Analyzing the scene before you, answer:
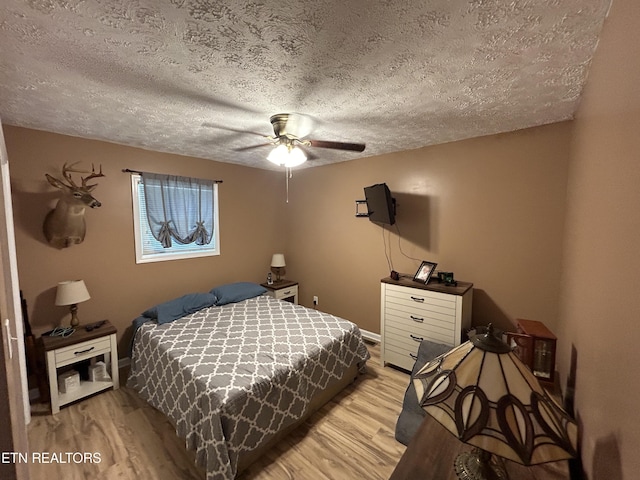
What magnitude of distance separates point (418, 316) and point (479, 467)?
1.84 metres

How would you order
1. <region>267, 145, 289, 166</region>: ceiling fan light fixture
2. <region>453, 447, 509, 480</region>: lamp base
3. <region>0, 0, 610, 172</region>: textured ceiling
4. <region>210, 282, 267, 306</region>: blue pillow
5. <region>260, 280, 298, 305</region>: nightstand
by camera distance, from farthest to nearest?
<region>260, 280, 298, 305</region>: nightstand, <region>210, 282, 267, 306</region>: blue pillow, <region>267, 145, 289, 166</region>: ceiling fan light fixture, <region>0, 0, 610, 172</region>: textured ceiling, <region>453, 447, 509, 480</region>: lamp base

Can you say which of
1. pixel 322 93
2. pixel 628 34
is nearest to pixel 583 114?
pixel 628 34

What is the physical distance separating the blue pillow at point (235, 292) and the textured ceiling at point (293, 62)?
2.01 m

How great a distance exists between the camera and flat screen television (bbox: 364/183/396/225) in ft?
9.34

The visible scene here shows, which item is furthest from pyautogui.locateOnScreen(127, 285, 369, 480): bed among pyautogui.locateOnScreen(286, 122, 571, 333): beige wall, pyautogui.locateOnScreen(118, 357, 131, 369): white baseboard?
pyautogui.locateOnScreen(286, 122, 571, 333): beige wall

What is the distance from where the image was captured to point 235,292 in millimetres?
3373

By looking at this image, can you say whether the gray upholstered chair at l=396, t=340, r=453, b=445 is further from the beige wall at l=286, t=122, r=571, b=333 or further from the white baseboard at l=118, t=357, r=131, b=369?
the white baseboard at l=118, t=357, r=131, b=369

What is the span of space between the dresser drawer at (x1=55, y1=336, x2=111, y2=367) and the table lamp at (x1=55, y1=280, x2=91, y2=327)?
0.30m

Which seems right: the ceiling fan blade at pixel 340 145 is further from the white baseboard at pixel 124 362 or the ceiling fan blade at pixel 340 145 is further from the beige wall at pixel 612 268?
the white baseboard at pixel 124 362

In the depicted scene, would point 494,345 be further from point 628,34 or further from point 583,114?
point 583,114

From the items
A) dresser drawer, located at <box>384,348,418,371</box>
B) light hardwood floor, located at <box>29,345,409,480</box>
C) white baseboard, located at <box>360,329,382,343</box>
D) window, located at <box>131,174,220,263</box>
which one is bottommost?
light hardwood floor, located at <box>29,345,409,480</box>

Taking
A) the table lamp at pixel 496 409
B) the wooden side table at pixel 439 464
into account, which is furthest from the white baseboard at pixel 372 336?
the table lamp at pixel 496 409

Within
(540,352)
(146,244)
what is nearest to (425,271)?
(540,352)

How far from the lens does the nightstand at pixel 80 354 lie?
2135 millimetres
